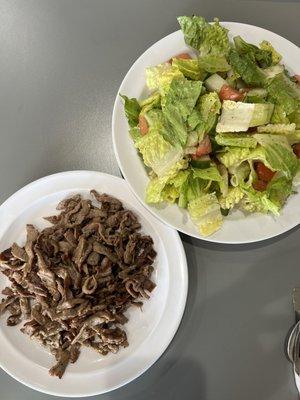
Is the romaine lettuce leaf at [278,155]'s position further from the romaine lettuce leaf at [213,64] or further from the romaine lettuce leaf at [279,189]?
the romaine lettuce leaf at [213,64]

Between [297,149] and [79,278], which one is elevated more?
[297,149]

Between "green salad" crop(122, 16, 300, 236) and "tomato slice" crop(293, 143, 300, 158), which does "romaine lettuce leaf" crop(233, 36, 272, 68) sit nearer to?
"green salad" crop(122, 16, 300, 236)

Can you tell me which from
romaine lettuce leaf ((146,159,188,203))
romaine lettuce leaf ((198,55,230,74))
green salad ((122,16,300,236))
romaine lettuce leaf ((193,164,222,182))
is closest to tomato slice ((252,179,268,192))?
green salad ((122,16,300,236))

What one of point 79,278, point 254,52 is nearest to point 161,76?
point 254,52

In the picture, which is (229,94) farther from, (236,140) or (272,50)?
(272,50)

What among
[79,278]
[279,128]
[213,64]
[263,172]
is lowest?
[79,278]

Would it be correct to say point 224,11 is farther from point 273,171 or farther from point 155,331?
point 155,331
